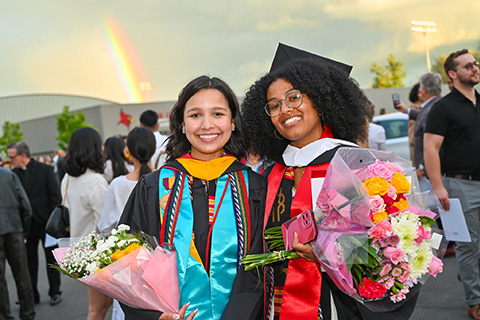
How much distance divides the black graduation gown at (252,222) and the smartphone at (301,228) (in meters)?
0.24

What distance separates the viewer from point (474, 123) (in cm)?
468

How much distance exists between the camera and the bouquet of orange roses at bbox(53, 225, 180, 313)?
2.28 metres

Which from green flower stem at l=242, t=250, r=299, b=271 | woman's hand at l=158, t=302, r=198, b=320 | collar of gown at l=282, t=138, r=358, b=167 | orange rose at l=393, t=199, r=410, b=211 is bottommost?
woman's hand at l=158, t=302, r=198, b=320

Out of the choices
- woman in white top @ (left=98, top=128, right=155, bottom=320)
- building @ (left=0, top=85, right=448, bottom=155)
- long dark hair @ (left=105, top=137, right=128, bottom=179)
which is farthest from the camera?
building @ (left=0, top=85, right=448, bottom=155)

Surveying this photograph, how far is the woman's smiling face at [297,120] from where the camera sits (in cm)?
270

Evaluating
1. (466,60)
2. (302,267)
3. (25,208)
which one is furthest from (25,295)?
(466,60)

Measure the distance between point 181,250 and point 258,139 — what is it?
3.08 feet

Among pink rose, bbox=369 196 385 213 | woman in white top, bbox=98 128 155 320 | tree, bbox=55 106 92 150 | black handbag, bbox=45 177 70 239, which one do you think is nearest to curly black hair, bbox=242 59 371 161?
pink rose, bbox=369 196 385 213

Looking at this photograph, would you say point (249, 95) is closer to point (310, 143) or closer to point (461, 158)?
point (310, 143)

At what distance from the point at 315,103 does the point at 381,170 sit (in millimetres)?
673

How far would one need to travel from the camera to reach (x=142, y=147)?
15.8ft

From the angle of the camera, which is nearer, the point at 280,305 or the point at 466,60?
the point at 280,305

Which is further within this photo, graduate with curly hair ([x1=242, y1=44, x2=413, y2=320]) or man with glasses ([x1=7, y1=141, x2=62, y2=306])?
man with glasses ([x1=7, y1=141, x2=62, y2=306])

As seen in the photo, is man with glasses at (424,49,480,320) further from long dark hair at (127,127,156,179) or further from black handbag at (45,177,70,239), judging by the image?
black handbag at (45,177,70,239)
